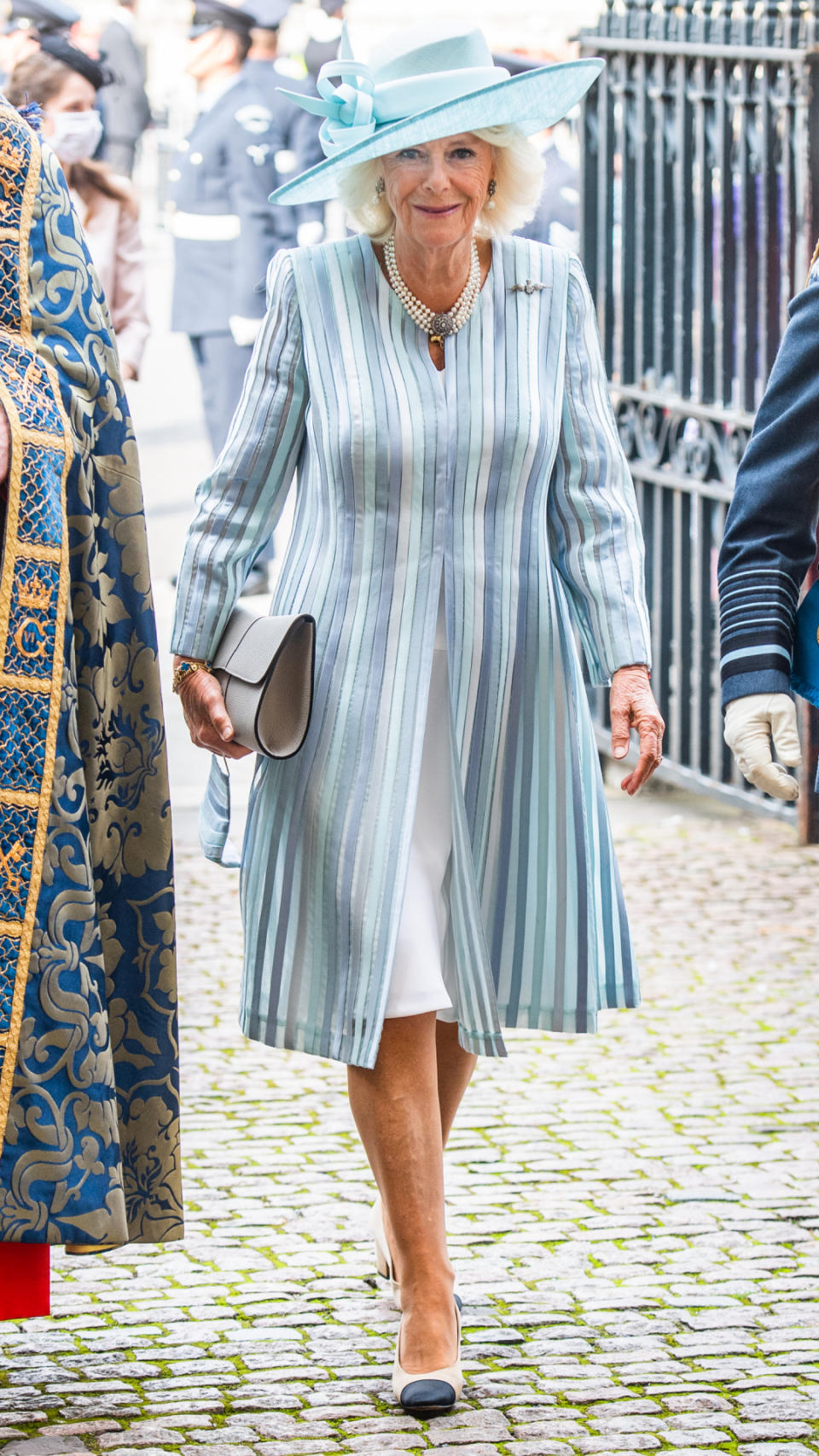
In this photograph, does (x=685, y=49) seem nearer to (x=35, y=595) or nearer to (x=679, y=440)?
(x=679, y=440)

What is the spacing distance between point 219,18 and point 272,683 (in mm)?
8611

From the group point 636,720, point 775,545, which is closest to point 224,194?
point 636,720

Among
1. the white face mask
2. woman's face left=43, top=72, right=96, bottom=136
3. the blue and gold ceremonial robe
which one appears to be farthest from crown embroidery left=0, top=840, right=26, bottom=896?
woman's face left=43, top=72, right=96, bottom=136

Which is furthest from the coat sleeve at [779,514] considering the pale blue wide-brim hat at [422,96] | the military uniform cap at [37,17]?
the military uniform cap at [37,17]

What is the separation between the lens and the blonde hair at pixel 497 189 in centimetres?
342

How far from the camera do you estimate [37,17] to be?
1077cm

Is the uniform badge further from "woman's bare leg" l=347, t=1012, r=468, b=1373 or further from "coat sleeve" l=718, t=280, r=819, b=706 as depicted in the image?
"coat sleeve" l=718, t=280, r=819, b=706

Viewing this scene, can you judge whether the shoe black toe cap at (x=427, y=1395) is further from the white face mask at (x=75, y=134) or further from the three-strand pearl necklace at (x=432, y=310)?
the white face mask at (x=75, y=134)

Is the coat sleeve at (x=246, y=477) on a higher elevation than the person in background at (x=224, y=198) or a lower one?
lower

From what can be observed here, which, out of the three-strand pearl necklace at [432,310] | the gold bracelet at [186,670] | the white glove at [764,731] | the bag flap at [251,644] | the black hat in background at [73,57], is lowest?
the white glove at [764,731]

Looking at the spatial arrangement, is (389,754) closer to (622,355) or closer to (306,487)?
(306,487)

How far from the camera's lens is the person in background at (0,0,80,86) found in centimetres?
1067

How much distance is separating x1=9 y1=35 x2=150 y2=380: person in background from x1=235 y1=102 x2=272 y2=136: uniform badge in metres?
0.69

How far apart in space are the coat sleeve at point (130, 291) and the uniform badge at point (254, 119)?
0.90m
